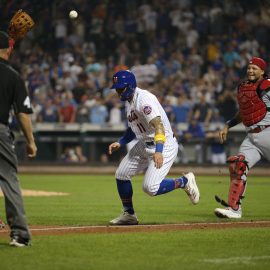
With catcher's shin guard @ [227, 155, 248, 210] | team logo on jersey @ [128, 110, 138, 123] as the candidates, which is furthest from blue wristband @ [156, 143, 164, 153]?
catcher's shin guard @ [227, 155, 248, 210]

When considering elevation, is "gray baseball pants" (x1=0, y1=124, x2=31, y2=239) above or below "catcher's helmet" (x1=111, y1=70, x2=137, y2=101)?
below

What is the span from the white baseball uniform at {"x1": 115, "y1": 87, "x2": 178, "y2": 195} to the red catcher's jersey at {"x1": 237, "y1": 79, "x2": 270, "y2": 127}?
1.38 metres

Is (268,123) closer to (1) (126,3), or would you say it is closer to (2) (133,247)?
(2) (133,247)

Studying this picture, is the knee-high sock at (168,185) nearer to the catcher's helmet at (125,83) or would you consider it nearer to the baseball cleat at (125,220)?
the baseball cleat at (125,220)

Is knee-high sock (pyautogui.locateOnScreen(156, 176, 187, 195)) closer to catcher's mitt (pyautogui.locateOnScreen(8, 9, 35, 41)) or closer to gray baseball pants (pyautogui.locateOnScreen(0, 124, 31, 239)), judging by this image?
catcher's mitt (pyautogui.locateOnScreen(8, 9, 35, 41))

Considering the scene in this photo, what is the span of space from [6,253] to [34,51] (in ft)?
73.6

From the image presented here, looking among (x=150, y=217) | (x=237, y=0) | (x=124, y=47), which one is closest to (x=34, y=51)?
(x=124, y=47)

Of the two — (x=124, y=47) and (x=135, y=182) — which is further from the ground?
(x=124, y=47)

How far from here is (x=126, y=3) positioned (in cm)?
3027

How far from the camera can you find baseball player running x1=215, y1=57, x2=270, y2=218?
11.8 metres

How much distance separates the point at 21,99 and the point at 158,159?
7.59 feet

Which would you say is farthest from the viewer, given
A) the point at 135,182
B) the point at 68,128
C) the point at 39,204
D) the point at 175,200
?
the point at 68,128

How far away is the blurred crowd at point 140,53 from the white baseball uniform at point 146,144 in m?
14.3

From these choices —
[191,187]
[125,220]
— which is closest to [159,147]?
[125,220]
